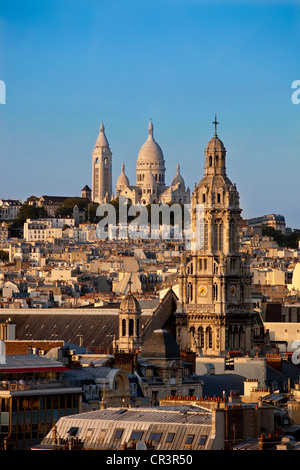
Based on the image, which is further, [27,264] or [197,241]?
[27,264]

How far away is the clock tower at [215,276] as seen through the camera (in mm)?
67812

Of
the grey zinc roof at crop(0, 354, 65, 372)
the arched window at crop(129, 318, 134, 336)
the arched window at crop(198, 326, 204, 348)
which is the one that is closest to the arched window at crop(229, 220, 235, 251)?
the arched window at crop(198, 326, 204, 348)

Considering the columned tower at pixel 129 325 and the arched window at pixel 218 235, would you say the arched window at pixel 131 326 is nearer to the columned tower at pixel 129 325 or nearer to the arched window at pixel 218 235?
the columned tower at pixel 129 325

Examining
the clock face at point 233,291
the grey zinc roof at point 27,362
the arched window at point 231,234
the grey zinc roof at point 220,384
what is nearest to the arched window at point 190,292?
the clock face at point 233,291

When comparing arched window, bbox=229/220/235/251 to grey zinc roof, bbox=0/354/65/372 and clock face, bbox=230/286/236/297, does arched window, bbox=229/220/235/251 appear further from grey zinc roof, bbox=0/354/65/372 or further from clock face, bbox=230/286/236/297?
grey zinc roof, bbox=0/354/65/372

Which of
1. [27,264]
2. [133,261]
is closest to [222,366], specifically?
[133,261]

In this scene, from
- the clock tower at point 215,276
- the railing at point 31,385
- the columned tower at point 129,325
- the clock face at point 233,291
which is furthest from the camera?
the clock face at point 233,291

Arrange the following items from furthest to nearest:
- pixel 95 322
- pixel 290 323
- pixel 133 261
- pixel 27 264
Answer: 1. pixel 27 264
2. pixel 133 261
3. pixel 290 323
4. pixel 95 322

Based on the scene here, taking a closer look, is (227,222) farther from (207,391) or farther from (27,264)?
(27,264)

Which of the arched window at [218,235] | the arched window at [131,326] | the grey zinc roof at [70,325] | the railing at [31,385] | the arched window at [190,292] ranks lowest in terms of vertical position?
the railing at [31,385]

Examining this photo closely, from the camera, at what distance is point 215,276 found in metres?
68.5

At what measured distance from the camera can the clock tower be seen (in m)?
67.8

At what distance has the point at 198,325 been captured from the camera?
6800cm

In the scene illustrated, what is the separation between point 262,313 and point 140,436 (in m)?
57.8
